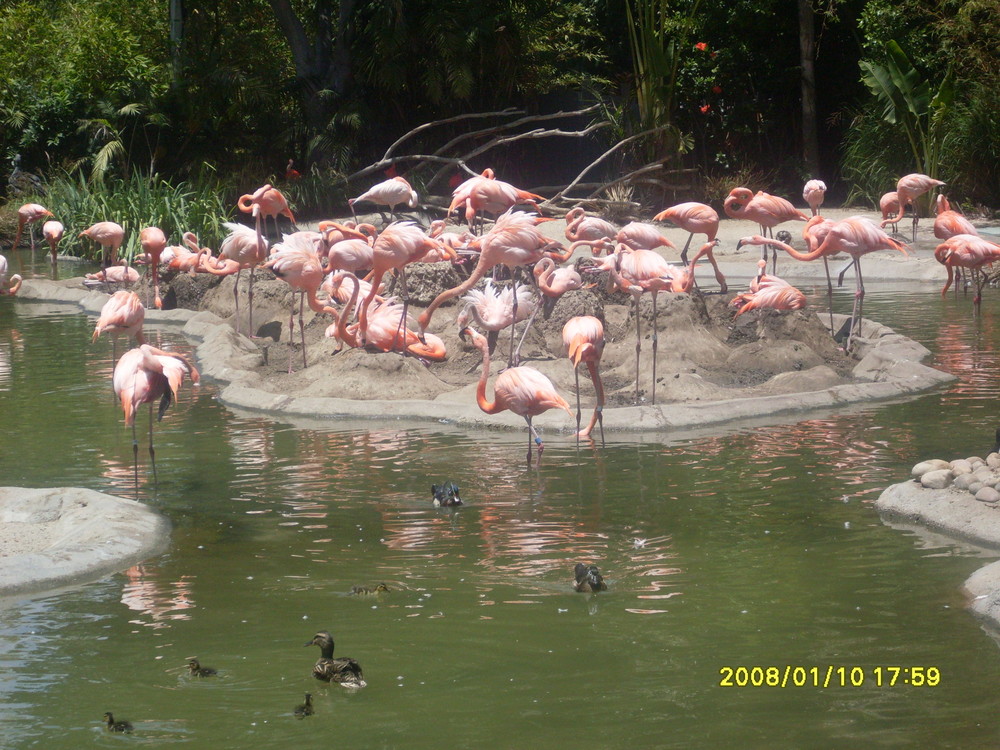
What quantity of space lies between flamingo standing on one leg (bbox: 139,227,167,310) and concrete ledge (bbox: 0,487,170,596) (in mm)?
7719

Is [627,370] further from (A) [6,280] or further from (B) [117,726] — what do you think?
(A) [6,280]

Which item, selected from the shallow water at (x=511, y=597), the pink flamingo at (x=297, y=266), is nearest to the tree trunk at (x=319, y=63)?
the pink flamingo at (x=297, y=266)

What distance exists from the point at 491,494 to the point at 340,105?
53.3ft

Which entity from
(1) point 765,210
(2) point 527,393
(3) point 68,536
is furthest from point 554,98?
(3) point 68,536

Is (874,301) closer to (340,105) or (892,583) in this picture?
(892,583)

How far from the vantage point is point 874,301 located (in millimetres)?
13297

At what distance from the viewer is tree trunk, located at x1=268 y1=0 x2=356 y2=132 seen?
Result: 21.4 m

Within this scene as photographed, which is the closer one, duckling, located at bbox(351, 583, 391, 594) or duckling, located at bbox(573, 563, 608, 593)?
duckling, located at bbox(573, 563, 608, 593)

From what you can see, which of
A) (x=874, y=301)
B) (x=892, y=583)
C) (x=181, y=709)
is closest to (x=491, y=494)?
(x=892, y=583)

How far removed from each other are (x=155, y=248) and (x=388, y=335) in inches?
207

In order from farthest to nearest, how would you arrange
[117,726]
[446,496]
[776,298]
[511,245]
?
1. [776,298]
2. [511,245]
3. [446,496]
4. [117,726]

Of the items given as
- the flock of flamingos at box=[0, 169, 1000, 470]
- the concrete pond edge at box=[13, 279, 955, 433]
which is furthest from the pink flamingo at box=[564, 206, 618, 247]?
the concrete pond edge at box=[13, 279, 955, 433]

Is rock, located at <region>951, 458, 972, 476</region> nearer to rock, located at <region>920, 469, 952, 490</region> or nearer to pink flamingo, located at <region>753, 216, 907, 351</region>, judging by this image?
rock, located at <region>920, 469, 952, 490</region>

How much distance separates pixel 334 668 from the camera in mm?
3885
